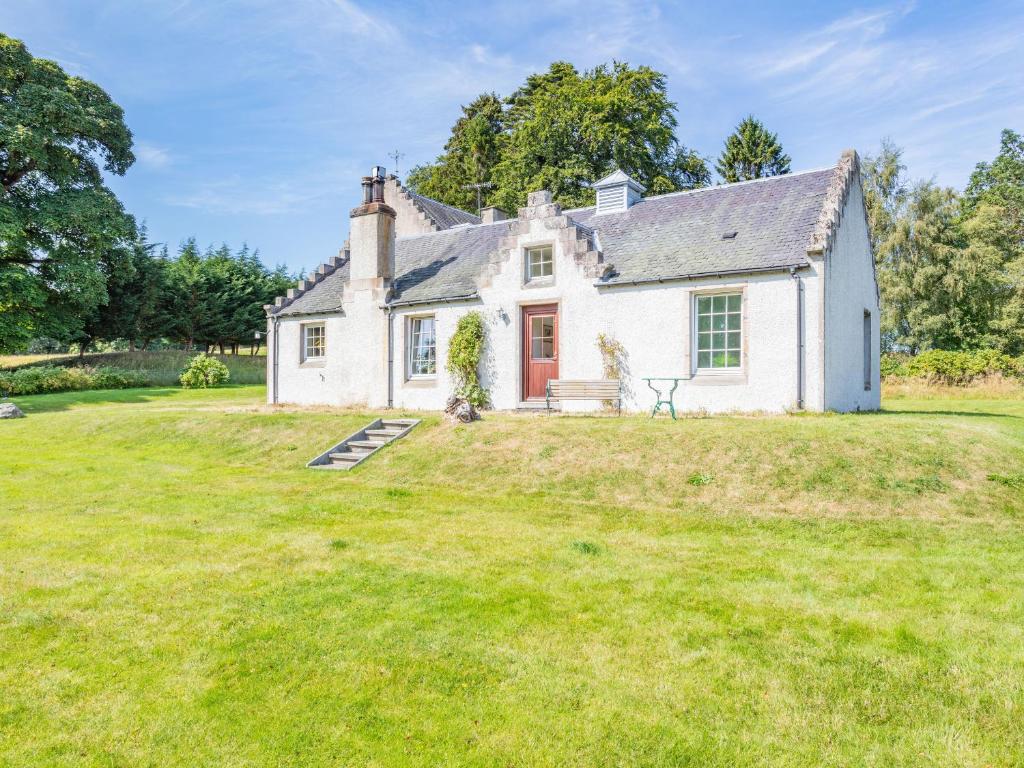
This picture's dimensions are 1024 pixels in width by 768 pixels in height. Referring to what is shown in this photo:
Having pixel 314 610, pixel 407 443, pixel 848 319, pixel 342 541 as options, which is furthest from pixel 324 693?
pixel 848 319

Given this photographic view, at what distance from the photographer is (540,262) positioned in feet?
56.6

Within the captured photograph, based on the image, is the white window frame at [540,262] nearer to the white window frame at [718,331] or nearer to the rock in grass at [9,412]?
the white window frame at [718,331]

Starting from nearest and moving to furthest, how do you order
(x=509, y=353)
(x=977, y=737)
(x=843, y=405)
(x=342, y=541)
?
(x=977, y=737)
(x=342, y=541)
(x=843, y=405)
(x=509, y=353)

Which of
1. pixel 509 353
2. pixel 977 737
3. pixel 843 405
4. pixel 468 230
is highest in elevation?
pixel 468 230

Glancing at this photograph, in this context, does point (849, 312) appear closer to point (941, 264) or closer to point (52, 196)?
point (941, 264)

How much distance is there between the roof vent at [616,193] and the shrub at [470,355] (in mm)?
5870

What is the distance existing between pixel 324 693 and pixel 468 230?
20.0 m

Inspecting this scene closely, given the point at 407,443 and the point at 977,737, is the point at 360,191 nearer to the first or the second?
the point at 407,443

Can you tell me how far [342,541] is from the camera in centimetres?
725

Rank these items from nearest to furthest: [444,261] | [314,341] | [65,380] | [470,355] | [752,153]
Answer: [470,355], [444,261], [314,341], [65,380], [752,153]

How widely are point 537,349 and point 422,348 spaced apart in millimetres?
3915

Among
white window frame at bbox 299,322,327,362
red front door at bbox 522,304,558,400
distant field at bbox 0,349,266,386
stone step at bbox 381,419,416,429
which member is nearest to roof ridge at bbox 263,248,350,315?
white window frame at bbox 299,322,327,362

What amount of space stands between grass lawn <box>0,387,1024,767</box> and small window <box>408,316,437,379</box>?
784 centimetres

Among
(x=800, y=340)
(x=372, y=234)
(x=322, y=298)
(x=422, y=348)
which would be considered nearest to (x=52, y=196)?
(x=322, y=298)
